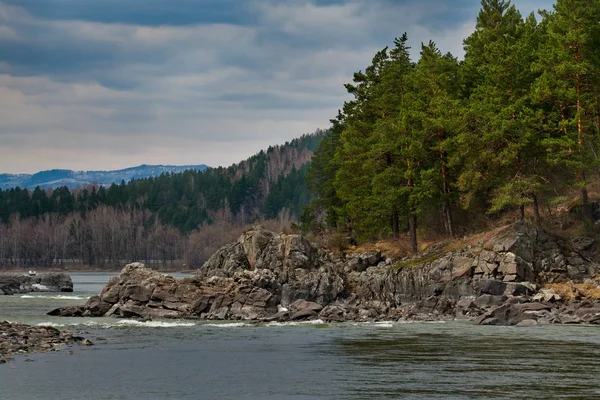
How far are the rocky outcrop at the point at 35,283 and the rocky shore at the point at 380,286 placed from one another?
48555 millimetres

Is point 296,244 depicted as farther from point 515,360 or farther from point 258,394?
point 258,394

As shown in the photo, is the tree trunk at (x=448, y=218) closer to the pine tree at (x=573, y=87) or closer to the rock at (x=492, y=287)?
the pine tree at (x=573, y=87)

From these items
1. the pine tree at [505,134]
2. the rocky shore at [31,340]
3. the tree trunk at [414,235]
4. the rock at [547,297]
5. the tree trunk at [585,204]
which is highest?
the pine tree at [505,134]

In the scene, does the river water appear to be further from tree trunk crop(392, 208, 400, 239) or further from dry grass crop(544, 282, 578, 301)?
tree trunk crop(392, 208, 400, 239)

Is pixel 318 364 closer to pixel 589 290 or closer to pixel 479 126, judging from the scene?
pixel 589 290

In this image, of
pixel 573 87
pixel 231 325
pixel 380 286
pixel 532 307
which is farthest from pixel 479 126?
pixel 231 325

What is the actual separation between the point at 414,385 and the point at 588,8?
44.2 m

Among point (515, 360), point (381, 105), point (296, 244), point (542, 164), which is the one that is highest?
point (381, 105)

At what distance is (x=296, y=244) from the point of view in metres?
70.2

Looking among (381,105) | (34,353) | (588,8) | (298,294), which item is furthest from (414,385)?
(381,105)

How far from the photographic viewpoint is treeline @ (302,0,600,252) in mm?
62969

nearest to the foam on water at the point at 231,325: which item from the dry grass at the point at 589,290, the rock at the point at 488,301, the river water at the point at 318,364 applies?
the river water at the point at 318,364

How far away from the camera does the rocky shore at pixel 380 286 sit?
5844cm

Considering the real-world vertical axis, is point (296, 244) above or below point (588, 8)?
below
